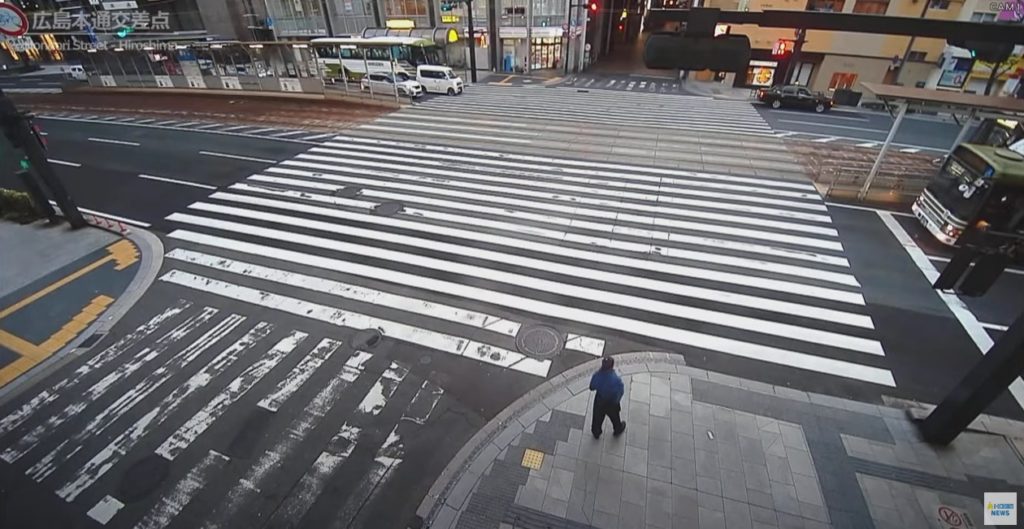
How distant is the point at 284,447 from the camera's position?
630 cm

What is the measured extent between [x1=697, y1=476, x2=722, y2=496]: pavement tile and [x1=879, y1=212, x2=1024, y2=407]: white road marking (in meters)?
5.88

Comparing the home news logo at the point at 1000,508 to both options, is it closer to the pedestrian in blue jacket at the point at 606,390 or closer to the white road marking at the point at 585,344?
the pedestrian in blue jacket at the point at 606,390

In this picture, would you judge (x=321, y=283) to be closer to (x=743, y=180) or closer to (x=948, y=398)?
(x=948, y=398)

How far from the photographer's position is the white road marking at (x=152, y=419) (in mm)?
5844

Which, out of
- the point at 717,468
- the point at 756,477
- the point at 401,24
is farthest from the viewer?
the point at 401,24

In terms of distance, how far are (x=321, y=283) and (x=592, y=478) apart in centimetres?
782

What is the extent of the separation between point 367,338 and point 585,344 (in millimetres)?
4651

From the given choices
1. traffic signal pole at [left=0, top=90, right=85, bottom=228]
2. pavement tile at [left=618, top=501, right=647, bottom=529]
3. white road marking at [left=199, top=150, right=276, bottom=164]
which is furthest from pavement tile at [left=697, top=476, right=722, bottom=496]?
white road marking at [left=199, top=150, right=276, bottom=164]

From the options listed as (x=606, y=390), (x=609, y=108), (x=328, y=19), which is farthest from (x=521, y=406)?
(x=328, y=19)

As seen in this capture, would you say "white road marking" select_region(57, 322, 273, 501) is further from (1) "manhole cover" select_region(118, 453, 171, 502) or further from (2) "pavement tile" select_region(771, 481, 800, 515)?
(2) "pavement tile" select_region(771, 481, 800, 515)

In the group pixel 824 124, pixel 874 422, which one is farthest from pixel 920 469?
pixel 824 124

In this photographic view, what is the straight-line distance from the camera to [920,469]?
5883mm

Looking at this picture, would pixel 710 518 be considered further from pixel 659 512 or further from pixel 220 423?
pixel 220 423

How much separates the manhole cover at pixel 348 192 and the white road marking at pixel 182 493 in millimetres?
9725
